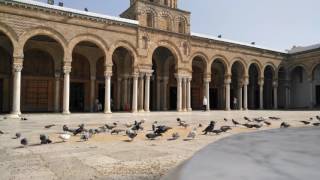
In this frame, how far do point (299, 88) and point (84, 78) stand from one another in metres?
22.5

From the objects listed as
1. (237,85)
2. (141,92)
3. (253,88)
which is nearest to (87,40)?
(141,92)

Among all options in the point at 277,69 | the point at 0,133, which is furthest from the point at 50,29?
the point at 277,69

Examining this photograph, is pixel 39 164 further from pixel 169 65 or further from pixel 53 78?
pixel 169 65

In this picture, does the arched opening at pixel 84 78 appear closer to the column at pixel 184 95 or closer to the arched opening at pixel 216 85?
the column at pixel 184 95

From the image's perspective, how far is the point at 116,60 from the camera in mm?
23953

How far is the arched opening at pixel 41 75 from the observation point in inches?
819

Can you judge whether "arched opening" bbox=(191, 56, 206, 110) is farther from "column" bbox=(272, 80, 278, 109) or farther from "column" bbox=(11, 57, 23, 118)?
"column" bbox=(11, 57, 23, 118)

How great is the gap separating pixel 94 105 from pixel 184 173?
22368mm

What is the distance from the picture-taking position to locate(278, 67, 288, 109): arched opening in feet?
103

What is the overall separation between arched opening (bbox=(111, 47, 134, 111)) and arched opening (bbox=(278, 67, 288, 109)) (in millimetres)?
17042

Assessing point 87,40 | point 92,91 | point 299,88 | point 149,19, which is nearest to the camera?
point 87,40

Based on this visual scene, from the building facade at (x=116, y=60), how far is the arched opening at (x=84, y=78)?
0.24ft

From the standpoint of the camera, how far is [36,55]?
21.2 metres

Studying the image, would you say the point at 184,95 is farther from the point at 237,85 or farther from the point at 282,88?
the point at 282,88
